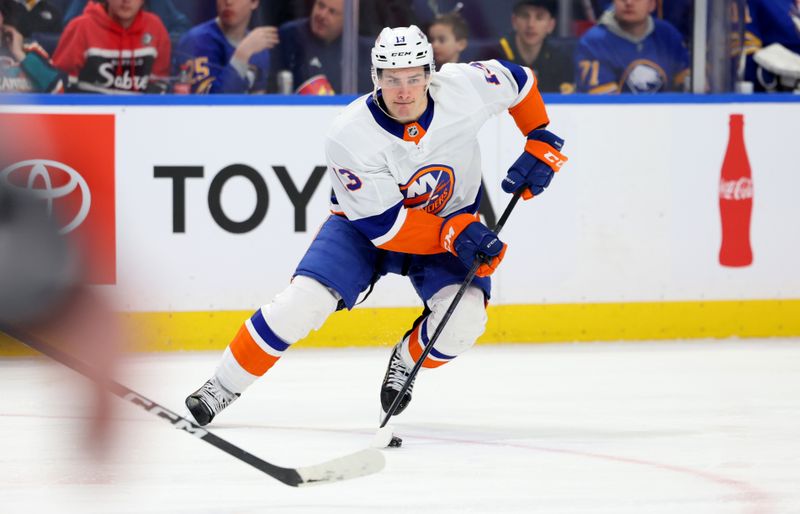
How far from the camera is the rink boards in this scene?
17.3 ft

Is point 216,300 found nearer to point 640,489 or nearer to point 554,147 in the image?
point 554,147

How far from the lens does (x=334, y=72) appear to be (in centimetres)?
545

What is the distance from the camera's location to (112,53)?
17.3 ft

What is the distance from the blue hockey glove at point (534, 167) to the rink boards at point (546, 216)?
1589mm

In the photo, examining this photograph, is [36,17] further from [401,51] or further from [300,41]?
[401,51]

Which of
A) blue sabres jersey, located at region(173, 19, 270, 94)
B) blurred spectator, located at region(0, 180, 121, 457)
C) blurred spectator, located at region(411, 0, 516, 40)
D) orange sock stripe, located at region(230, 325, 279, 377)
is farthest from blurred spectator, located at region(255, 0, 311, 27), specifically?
blurred spectator, located at region(0, 180, 121, 457)

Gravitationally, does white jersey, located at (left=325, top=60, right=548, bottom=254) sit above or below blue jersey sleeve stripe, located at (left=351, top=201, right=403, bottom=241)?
above

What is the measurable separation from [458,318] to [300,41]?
2089mm

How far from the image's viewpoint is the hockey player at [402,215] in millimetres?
3447

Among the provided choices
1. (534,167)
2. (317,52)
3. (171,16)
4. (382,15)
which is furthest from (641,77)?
(534,167)

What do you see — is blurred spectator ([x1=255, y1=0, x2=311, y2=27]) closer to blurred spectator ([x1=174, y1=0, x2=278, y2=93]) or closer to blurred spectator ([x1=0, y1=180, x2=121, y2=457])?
blurred spectator ([x1=174, y1=0, x2=278, y2=93])

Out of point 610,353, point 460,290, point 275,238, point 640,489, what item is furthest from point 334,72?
point 640,489

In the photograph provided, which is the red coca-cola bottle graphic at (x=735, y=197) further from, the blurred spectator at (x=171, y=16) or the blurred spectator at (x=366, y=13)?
the blurred spectator at (x=171, y=16)

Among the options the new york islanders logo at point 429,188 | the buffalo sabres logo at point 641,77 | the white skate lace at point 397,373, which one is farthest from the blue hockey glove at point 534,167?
the buffalo sabres logo at point 641,77
